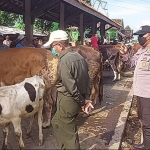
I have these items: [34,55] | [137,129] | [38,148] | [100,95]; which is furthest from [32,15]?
[38,148]

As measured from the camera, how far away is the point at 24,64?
6.24m

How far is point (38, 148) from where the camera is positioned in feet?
17.3

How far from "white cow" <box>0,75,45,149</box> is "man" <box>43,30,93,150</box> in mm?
732

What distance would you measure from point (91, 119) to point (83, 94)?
3157mm

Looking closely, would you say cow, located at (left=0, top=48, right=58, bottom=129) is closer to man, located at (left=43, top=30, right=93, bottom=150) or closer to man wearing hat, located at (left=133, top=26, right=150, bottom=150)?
man wearing hat, located at (left=133, top=26, right=150, bottom=150)

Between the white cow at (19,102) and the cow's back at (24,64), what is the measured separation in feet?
3.20

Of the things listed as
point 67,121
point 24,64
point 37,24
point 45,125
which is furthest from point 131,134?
point 37,24

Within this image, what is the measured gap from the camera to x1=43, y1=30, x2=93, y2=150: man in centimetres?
393

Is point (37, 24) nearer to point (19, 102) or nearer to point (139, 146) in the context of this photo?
point (139, 146)

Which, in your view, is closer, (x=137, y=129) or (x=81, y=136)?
(x=81, y=136)

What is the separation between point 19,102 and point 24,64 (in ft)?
5.44

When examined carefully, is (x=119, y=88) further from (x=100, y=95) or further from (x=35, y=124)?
(x=35, y=124)

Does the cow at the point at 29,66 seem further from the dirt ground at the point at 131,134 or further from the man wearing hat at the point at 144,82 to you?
the man wearing hat at the point at 144,82

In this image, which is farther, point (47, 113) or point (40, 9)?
point (40, 9)
